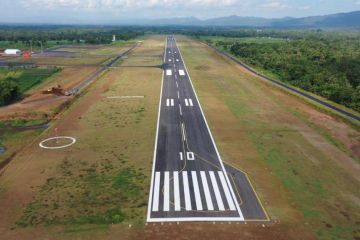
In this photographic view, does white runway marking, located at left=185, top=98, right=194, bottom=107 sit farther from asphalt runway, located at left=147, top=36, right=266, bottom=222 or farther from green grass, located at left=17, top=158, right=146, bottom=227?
green grass, located at left=17, top=158, right=146, bottom=227

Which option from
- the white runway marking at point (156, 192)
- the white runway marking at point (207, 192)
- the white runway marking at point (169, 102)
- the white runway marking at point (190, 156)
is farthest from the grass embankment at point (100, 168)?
the white runway marking at point (207, 192)

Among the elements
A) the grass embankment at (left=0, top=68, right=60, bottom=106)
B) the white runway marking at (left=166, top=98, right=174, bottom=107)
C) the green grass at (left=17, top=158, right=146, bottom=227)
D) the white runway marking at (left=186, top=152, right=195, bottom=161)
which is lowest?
the green grass at (left=17, top=158, right=146, bottom=227)

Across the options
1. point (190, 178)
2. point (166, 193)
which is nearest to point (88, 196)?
point (166, 193)

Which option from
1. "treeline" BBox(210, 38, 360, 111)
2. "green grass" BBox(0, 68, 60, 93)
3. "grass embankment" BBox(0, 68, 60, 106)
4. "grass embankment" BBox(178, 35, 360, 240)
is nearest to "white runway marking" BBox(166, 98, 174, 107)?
"grass embankment" BBox(178, 35, 360, 240)

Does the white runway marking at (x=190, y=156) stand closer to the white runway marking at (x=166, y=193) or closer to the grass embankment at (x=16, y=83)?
the white runway marking at (x=166, y=193)

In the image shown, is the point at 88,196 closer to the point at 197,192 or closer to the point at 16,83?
the point at 197,192

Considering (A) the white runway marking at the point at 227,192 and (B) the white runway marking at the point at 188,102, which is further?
(B) the white runway marking at the point at 188,102

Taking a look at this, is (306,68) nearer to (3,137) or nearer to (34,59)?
(3,137)
